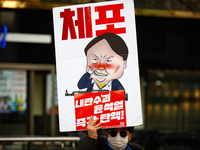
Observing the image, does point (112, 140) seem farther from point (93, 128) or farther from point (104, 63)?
point (104, 63)

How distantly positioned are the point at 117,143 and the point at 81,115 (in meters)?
0.47

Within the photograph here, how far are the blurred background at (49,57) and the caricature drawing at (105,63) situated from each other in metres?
5.92

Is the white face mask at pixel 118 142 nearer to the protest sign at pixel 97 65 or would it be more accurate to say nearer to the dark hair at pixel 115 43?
the protest sign at pixel 97 65

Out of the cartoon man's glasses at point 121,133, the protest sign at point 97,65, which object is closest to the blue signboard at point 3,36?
the protest sign at point 97,65

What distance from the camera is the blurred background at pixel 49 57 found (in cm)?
997

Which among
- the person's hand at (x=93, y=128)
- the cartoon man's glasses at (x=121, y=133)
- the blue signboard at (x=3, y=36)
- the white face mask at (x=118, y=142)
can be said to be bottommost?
the white face mask at (x=118, y=142)

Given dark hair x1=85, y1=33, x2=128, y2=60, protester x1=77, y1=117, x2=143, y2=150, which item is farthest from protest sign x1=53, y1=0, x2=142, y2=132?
protester x1=77, y1=117, x2=143, y2=150

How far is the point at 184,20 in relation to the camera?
36.0 ft

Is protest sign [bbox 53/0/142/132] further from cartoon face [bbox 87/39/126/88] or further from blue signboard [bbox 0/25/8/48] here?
blue signboard [bbox 0/25/8/48]

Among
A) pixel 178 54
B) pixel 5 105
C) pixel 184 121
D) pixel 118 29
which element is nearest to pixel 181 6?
pixel 178 54

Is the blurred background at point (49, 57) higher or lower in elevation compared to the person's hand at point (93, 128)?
higher

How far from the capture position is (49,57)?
10.2 m

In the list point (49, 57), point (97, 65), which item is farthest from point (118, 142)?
point (49, 57)

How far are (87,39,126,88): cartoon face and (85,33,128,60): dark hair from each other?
1.1 inches
